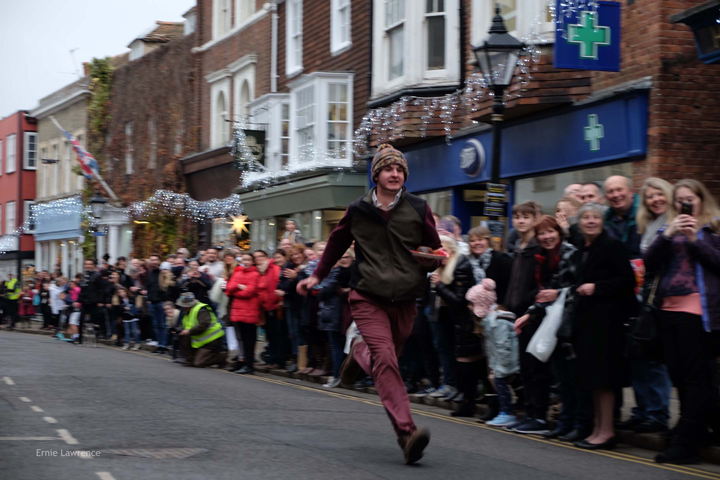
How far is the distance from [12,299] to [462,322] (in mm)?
26074

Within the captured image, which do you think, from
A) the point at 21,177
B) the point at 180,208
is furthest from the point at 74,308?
the point at 21,177

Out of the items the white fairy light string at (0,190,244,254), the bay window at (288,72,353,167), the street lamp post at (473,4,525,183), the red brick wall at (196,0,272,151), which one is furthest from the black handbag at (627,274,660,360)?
the white fairy light string at (0,190,244,254)

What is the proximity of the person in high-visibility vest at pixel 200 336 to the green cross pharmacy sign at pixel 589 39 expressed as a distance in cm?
681

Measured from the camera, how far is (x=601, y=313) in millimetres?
7816

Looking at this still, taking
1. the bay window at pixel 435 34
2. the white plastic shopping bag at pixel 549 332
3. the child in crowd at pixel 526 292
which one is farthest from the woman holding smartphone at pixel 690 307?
the bay window at pixel 435 34

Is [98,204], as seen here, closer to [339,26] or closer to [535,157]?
[339,26]

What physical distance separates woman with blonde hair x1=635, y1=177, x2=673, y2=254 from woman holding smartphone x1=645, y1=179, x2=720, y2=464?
0.37 meters

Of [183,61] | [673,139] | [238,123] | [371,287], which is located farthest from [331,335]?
[183,61]

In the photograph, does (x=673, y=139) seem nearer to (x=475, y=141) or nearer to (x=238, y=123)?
(x=475, y=141)

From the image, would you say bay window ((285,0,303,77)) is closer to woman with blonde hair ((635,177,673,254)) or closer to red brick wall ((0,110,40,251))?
woman with blonde hair ((635,177,673,254))

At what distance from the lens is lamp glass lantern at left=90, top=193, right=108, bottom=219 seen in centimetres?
2962

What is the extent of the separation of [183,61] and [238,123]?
6732mm

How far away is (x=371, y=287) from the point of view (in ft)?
22.4

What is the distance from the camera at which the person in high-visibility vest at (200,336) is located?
1582cm
